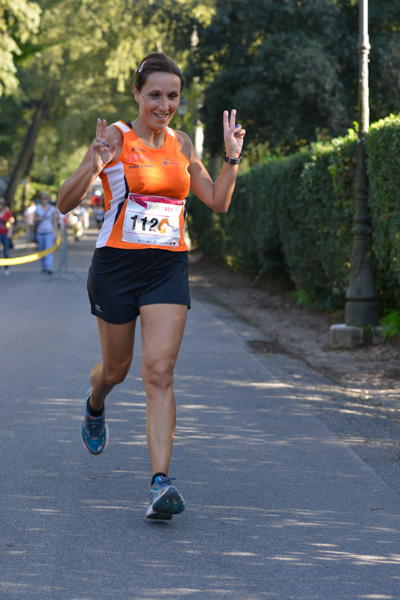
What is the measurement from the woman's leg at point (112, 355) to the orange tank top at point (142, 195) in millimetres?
421

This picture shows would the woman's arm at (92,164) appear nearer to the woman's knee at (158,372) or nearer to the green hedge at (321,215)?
the woman's knee at (158,372)

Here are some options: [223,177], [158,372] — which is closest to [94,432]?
[158,372]

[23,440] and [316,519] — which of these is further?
[23,440]

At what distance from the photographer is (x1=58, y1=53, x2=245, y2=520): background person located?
14.8 ft

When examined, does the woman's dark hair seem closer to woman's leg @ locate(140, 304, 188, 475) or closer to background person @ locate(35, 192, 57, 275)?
woman's leg @ locate(140, 304, 188, 475)

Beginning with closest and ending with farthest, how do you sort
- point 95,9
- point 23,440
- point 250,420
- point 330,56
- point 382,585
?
point 382,585, point 23,440, point 250,420, point 330,56, point 95,9

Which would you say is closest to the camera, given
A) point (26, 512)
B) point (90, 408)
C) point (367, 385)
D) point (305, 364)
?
point (26, 512)

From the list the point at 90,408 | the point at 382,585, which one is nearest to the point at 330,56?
the point at 90,408

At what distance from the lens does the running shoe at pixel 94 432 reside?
17.4 feet

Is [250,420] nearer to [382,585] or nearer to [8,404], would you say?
[8,404]

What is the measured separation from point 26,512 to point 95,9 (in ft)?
126

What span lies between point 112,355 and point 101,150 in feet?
3.54

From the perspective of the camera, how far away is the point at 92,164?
432 cm

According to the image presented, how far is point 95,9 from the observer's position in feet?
132
